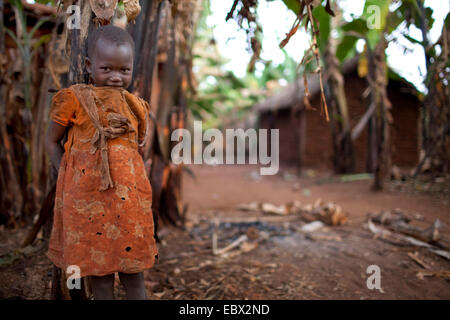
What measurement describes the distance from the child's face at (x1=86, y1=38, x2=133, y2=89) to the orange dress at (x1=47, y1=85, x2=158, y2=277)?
35 mm

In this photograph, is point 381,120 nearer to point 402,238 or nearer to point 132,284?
point 402,238

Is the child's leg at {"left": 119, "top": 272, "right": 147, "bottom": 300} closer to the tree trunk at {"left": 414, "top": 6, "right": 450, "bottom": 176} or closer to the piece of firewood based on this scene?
the piece of firewood

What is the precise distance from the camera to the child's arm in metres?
1.22

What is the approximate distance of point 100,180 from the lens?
1.20 metres

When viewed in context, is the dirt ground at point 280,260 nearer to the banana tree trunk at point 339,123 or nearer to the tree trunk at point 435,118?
the tree trunk at point 435,118

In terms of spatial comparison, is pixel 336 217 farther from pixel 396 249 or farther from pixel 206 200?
pixel 206 200

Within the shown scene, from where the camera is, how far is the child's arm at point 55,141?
4.00 ft

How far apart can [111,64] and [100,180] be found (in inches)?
17.2

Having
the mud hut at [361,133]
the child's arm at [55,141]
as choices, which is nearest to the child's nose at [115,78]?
the child's arm at [55,141]

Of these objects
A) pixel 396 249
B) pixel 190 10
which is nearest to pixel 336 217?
pixel 396 249

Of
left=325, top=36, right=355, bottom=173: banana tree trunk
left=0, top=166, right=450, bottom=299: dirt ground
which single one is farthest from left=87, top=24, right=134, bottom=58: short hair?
left=325, top=36, right=355, bottom=173: banana tree trunk

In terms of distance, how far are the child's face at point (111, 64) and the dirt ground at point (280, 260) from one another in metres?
1.19

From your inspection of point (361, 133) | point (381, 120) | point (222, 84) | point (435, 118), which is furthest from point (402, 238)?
point (222, 84)
